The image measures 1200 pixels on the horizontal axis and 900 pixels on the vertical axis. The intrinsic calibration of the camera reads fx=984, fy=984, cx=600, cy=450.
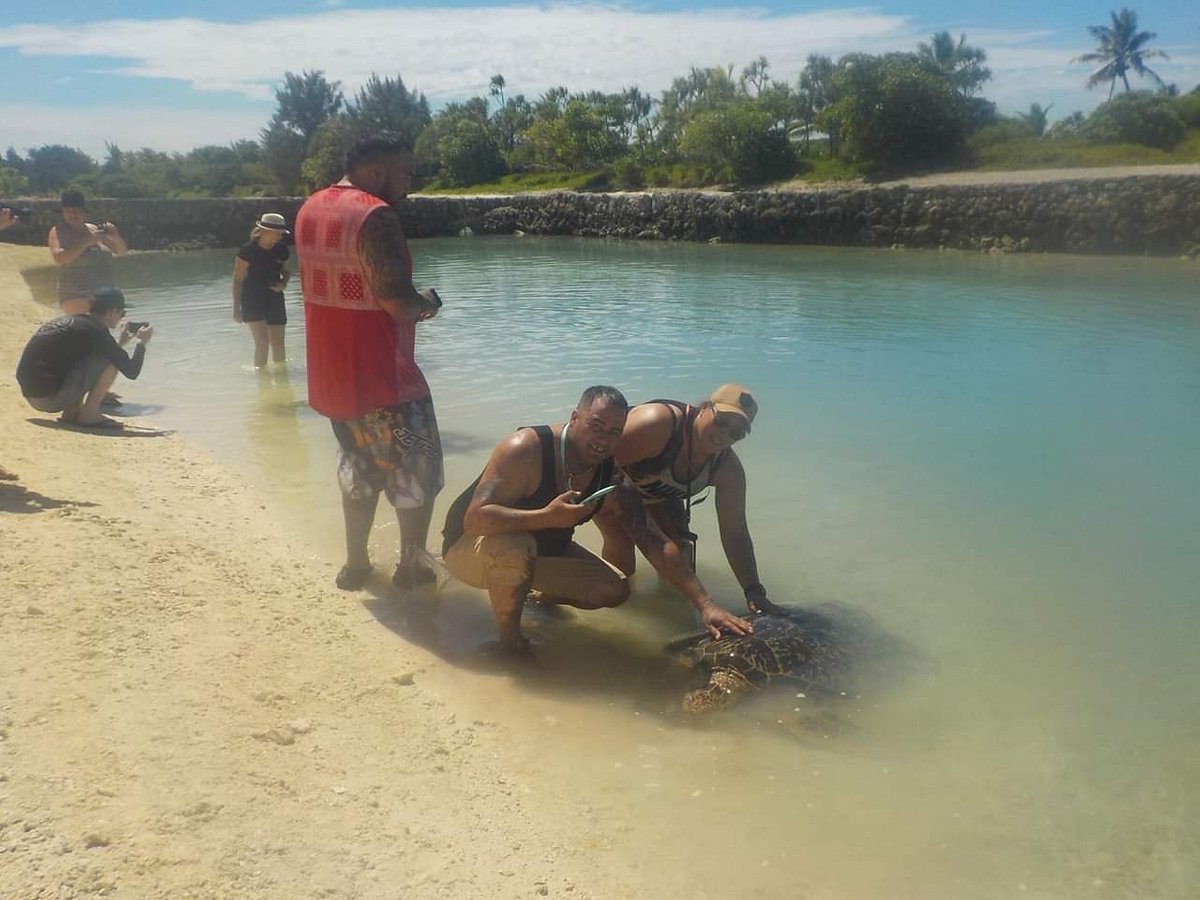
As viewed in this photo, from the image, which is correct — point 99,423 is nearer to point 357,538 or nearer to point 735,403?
point 357,538

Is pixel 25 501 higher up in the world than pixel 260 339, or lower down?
lower down

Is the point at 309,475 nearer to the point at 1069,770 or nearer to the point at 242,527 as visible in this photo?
the point at 242,527

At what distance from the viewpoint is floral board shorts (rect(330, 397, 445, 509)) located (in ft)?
14.2

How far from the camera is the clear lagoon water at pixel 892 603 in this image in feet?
9.94

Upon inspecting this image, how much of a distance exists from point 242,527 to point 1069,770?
421cm

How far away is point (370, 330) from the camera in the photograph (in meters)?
4.20

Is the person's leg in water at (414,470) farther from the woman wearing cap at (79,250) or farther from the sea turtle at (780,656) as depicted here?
the woman wearing cap at (79,250)

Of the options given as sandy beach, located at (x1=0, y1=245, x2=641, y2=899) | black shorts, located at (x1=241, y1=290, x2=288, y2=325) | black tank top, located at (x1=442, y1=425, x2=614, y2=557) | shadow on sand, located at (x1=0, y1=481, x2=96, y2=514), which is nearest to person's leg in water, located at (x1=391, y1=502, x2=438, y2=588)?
sandy beach, located at (x1=0, y1=245, x2=641, y2=899)

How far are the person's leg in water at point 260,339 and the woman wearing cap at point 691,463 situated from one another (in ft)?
21.3

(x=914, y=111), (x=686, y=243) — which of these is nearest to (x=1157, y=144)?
(x=914, y=111)

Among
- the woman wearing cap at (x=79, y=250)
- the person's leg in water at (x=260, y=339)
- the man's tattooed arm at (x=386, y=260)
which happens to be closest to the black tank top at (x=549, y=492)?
the man's tattooed arm at (x=386, y=260)

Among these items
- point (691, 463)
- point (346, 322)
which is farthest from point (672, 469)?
point (346, 322)

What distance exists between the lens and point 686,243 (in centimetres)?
3188

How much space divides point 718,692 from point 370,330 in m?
2.08
